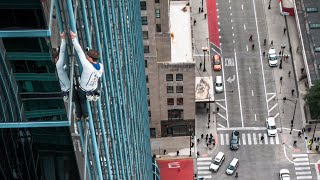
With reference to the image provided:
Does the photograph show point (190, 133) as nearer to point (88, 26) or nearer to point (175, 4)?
point (175, 4)

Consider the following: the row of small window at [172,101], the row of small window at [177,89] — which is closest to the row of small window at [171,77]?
the row of small window at [177,89]

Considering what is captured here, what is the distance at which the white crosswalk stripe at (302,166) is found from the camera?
12800 cm

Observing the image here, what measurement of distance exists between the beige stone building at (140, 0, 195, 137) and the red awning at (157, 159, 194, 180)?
7.14 m

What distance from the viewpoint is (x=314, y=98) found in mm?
128625

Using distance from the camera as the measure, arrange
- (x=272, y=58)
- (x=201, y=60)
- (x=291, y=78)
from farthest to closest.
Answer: (x=201, y=60) < (x=272, y=58) < (x=291, y=78)

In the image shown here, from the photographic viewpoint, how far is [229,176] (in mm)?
129000

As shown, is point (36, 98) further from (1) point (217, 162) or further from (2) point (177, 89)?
(1) point (217, 162)

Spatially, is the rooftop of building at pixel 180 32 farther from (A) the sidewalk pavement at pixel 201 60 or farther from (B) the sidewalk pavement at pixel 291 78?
(B) the sidewalk pavement at pixel 291 78

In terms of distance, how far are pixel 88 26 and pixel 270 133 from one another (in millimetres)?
93937

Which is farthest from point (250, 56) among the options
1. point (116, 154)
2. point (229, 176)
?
point (116, 154)

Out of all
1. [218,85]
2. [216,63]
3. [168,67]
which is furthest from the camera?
[216,63]

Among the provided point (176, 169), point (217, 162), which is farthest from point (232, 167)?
point (176, 169)

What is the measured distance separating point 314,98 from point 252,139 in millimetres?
14629

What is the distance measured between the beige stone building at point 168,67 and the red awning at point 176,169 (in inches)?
281
